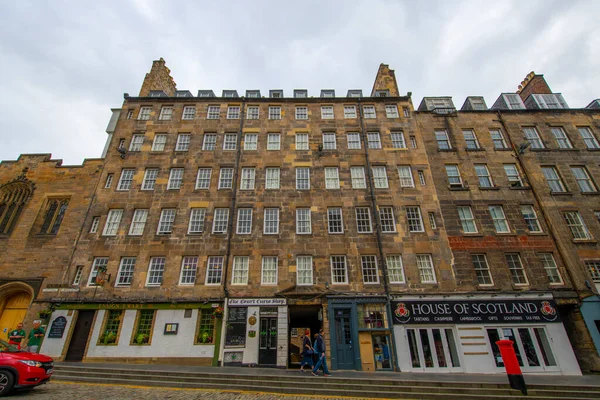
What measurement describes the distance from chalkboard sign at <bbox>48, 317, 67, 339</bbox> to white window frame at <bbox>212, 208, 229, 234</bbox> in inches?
409

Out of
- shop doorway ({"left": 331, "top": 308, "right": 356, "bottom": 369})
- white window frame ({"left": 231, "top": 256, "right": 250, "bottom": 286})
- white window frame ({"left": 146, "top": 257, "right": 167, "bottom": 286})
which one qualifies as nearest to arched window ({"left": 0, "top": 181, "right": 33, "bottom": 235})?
white window frame ({"left": 146, "top": 257, "right": 167, "bottom": 286})

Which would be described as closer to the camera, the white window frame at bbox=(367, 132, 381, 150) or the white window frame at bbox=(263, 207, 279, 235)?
the white window frame at bbox=(263, 207, 279, 235)

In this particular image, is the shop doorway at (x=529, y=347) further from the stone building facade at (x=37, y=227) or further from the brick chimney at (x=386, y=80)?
the stone building facade at (x=37, y=227)

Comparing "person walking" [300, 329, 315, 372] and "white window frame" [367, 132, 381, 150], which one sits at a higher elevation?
"white window frame" [367, 132, 381, 150]

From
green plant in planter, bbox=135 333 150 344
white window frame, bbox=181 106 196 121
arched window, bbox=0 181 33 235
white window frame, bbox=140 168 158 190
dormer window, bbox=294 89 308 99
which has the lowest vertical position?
green plant in planter, bbox=135 333 150 344

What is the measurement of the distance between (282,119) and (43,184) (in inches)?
790

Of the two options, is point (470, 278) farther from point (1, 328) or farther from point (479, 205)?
point (1, 328)

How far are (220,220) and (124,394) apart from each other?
11038 millimetres

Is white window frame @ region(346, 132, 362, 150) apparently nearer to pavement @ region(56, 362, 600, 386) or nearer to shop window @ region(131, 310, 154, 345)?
pavement @ region(56, 362, 600, 386)

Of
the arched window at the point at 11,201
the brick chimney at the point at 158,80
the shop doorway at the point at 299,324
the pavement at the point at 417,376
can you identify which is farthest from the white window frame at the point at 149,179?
the shop doorway at the point at 299,324

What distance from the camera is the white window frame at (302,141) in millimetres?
22422

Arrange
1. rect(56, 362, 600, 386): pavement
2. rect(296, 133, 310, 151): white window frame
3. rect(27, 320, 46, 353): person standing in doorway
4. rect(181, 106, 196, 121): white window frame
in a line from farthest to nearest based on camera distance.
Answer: rect(181, 106, 196, 121): white window frame, rect(296, 133, 310, 151): white window frame, rect(27, 320, 46, 353): person standing in doorway, rect(56, 362, 600, 386): pavement

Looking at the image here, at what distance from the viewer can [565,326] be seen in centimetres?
1750

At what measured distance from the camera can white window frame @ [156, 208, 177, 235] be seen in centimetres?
1900
